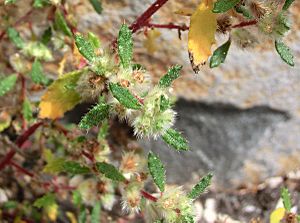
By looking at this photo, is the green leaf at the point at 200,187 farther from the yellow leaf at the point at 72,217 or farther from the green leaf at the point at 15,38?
the yellow leaf at the point at 72,217

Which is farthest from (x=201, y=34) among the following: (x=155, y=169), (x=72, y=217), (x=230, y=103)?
(x=72, y=217)

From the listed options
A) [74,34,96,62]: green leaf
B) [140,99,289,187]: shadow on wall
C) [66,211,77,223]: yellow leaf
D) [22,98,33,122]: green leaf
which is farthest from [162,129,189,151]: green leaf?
[66,211,77,223]: yellow leaf

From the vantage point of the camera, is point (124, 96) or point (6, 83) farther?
point (6, 83)

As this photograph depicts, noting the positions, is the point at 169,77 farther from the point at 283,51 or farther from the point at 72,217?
the point at 72,217

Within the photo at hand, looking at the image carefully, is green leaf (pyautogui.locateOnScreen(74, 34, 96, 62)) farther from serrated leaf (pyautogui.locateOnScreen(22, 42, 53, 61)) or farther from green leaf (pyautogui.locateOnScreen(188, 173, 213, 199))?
serrated leaf (pyautogui.locateOnScreen(22, 42, 53, 61))

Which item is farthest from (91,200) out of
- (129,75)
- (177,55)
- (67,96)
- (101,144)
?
(129,75)

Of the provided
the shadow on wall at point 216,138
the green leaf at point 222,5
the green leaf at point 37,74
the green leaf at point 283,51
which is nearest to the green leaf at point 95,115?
the green leaf at point 222,5

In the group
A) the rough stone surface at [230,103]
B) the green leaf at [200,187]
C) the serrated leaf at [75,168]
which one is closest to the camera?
the green leaf at [200,187]
